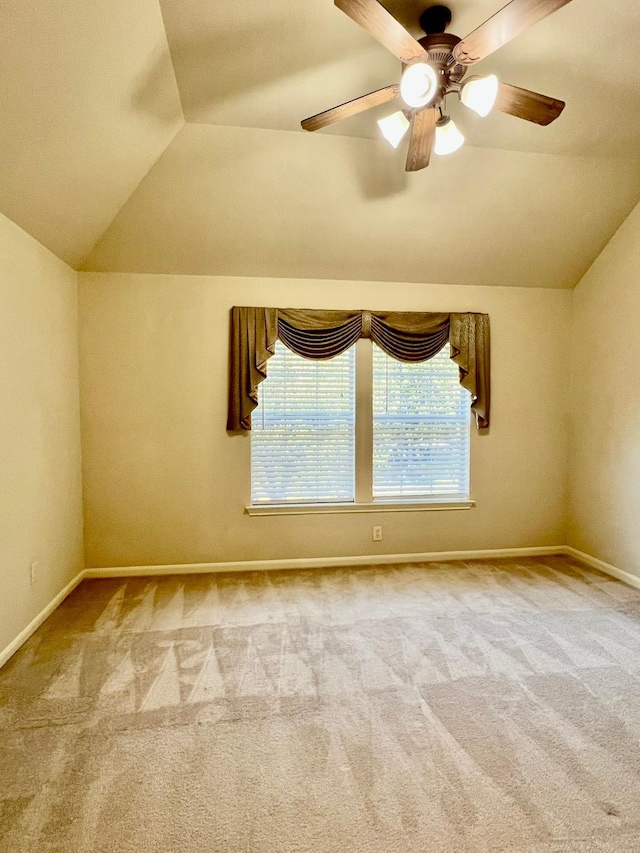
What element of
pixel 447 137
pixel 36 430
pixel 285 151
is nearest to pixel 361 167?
pixel 285 151

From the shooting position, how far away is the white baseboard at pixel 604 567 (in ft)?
11.8

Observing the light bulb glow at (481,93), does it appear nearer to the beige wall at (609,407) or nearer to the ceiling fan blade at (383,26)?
the ceiling fan blade at (383,26)

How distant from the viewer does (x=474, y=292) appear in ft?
13.6

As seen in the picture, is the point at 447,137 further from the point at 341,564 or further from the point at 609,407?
the point at 341,564

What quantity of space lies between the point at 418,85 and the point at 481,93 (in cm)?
27

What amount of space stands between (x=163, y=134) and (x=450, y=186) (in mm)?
1888

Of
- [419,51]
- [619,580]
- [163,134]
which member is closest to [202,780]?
[419,51]

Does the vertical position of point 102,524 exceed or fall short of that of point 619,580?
it exceeds it

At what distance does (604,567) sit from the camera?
12.7 feet

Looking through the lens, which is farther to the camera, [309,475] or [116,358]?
[309,475]

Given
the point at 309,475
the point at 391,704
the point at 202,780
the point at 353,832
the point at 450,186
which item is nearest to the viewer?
the point at 353,832

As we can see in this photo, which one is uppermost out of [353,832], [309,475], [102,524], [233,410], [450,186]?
[450,186]

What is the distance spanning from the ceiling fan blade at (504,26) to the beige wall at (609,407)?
2.58 meters

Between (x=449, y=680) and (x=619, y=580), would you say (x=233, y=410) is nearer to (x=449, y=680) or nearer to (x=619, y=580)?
(x=449, y=680)
